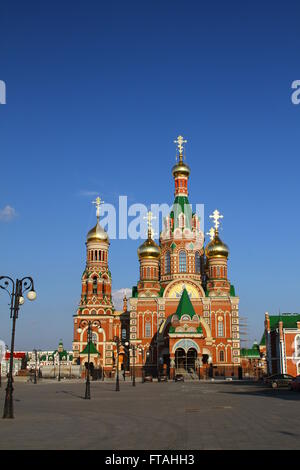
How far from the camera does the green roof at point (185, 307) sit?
6512 cm

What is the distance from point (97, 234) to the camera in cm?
7544

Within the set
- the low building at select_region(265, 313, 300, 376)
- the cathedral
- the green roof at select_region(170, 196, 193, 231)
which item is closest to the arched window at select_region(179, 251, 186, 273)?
the cathedral

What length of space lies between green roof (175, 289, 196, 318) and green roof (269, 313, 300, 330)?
9.61 m

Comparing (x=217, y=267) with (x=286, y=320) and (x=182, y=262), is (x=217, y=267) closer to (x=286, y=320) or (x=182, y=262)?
(x=182, y=262)

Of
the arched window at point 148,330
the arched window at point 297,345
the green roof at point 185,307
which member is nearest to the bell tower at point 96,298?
the arched window at point 148,330

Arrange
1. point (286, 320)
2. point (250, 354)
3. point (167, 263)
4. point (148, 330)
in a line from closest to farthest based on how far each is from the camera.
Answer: point (286, 320), point (148, 330), point (167, 263), point (250, 354)

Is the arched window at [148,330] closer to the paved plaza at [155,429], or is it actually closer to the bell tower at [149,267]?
the bell tower at [149,267]

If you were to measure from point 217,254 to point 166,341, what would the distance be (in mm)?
14394

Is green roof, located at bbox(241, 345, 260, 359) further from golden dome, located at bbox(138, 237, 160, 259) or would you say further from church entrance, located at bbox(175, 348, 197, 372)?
church entrance, located at bbox(175, 348, 197, 372)

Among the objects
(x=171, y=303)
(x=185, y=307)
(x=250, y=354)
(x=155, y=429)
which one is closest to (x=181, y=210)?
(x=171, y=303)

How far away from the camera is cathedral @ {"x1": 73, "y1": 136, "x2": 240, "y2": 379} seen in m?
67.4

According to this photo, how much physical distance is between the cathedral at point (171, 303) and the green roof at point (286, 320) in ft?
24.2

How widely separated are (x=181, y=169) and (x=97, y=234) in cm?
1586
